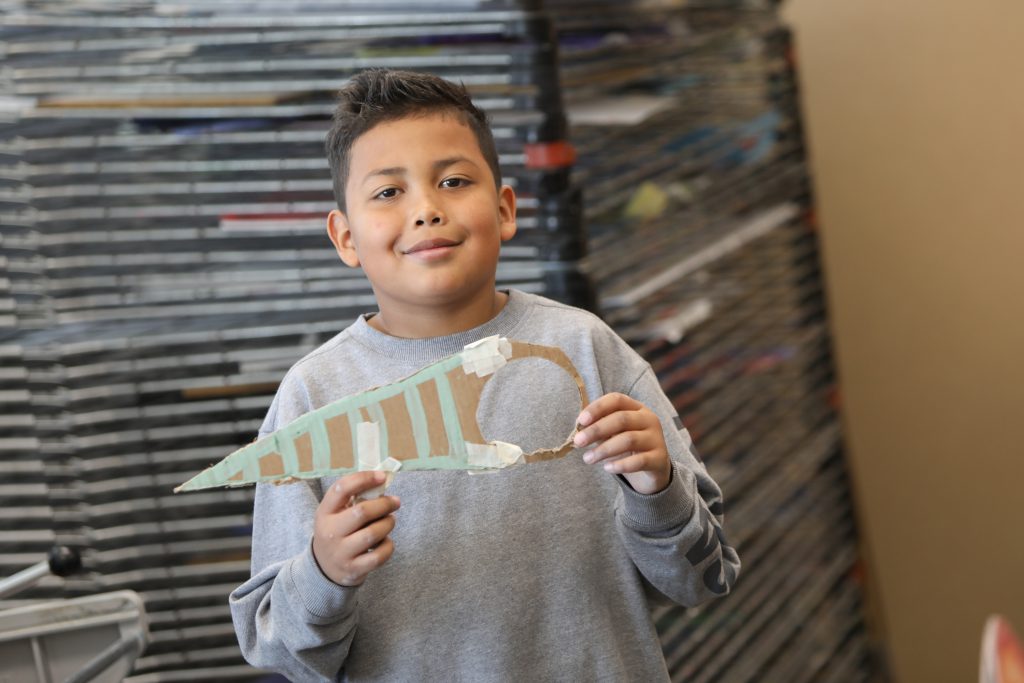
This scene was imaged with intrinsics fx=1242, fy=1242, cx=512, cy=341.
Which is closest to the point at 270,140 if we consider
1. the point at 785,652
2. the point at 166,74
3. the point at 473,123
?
the point at 166,74

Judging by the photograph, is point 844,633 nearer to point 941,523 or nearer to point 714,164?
point 941,523

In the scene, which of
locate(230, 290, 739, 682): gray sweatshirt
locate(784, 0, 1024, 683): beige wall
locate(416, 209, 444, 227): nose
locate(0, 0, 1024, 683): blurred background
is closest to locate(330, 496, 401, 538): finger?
locate(230, 290, 739, 682): gray sweatshirt

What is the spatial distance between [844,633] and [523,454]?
5.21 ft

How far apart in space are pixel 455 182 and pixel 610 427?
24cm

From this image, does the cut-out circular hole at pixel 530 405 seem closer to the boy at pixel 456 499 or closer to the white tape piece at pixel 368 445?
the boy at pixel 456 499

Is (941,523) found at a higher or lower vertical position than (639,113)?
lower

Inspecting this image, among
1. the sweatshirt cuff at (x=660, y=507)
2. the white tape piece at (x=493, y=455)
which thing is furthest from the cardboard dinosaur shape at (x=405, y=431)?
the sweatshirt cuff at (x=660, y=507)

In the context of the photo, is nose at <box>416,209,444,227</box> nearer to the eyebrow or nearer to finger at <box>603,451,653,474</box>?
the eyebrow

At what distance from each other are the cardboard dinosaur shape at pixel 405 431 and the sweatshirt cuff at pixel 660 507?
0.10m

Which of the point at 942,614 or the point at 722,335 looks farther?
the point at 942,614

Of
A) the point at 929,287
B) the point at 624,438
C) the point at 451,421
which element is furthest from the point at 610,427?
the point at 929,287

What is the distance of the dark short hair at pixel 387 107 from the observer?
99 centimetres

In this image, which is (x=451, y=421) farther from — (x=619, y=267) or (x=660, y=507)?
(x=619, y=267)

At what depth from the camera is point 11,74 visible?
4.57ft
